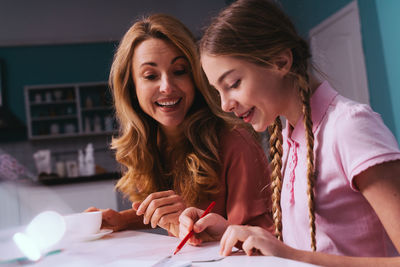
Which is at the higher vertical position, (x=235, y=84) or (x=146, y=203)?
(x=235, y=84)

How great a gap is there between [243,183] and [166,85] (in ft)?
1.40

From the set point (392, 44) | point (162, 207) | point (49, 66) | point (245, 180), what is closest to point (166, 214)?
point (162, 207)

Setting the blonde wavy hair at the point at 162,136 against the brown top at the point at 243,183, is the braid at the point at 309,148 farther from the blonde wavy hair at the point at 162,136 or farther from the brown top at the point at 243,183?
the blonde wavy hair at the point at 162,136

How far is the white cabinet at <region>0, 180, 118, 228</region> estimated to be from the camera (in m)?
3.20

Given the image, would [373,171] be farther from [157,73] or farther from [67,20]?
[67,20]

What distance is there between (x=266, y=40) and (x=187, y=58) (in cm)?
53

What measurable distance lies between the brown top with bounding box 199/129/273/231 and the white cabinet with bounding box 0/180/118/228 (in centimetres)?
196

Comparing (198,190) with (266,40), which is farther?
(198,190)

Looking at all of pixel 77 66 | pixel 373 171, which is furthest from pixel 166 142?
pixel 77 66

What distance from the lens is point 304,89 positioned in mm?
952

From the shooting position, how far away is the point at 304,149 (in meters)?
1.00

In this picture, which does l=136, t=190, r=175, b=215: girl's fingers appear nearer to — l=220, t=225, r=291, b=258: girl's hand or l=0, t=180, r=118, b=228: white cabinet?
l=220, t=225, r=291, b=258: girl's hand

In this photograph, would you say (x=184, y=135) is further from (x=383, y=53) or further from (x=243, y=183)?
(x=383, y=53)

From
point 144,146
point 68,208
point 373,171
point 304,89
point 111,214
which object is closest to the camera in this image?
point 373,171
